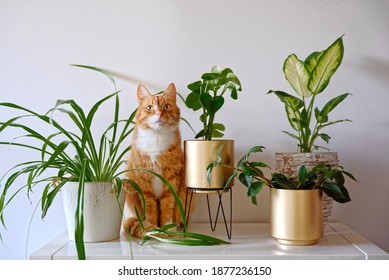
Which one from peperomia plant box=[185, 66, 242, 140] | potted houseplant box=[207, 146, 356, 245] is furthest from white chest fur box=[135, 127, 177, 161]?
potted houseplant box=[207, 146, 356, 245]

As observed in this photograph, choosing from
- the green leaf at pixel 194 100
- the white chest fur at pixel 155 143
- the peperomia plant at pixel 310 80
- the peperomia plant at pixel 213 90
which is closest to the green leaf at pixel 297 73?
the peperomia plant at pixel 310 80

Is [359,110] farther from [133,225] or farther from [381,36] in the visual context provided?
[133,225]

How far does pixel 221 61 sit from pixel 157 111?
350 mm

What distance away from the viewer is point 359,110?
3.72 feet

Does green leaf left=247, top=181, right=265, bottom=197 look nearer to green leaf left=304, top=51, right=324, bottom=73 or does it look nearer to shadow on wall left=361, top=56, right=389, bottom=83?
green leaf left=304, top=51, right=324, bottom=73

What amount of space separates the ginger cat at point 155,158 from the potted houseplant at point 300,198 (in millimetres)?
229

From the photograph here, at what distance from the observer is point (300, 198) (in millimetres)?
809

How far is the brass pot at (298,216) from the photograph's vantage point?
2.66ft

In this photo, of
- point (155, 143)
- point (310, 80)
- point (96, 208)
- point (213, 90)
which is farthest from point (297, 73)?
point (96, 208)

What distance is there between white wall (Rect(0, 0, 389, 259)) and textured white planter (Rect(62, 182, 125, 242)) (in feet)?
1.03

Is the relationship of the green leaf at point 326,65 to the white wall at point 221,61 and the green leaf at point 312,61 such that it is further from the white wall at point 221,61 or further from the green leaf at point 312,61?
the white wall at point 221,61

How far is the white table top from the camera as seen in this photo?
0.78 m

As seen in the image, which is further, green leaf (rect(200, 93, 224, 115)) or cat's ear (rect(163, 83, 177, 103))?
cat's ear (rect(163, 83, 177, 103))
